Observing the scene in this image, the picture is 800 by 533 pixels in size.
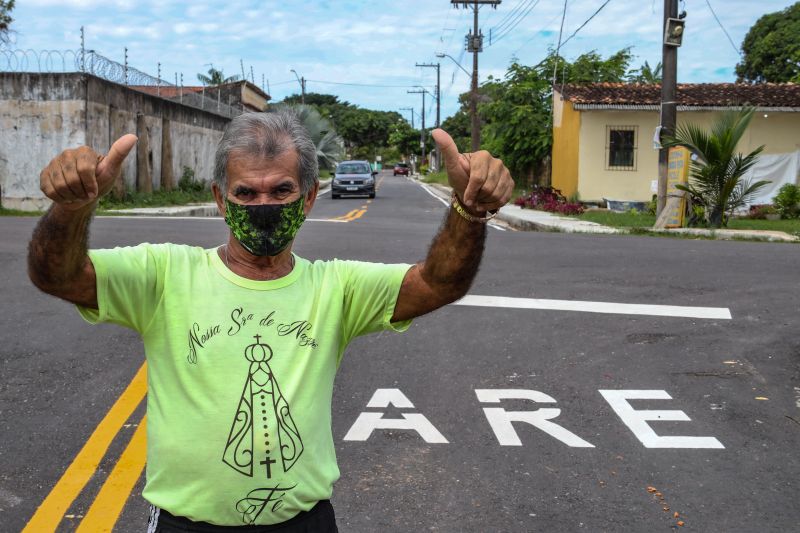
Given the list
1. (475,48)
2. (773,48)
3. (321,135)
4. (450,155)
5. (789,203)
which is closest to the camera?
(450,155)

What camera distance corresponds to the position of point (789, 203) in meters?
25.1

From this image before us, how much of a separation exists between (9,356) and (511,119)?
29.5 metres

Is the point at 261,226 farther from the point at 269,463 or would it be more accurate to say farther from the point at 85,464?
the point at 85,464

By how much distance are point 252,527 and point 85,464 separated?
2790 millimetres

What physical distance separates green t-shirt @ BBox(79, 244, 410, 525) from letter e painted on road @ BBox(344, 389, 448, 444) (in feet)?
9.44

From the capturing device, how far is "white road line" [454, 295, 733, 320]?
28.0 feet

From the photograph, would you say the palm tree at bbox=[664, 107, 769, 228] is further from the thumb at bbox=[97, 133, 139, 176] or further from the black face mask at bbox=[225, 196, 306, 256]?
the thumb at bbox=[97, 133, 139, 176]

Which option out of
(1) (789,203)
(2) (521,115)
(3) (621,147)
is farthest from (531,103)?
(1) (789,203)

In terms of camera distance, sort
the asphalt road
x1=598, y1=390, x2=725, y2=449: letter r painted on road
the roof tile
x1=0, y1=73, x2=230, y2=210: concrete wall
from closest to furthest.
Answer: the asphalt road
x1=598, y1=390, x2=725, y2=449: letter r painted on road
x1=0, y1=73, x2=230, y2=210: concrete wall
the roof tile

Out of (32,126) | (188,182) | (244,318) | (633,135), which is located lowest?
(244,318)

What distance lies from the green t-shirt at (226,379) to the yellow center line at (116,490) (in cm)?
188

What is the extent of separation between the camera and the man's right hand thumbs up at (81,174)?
1.94 metres

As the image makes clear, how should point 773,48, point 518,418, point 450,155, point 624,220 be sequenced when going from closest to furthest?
point 450,155 → point 518,418 → point 624,220 → point 773,48

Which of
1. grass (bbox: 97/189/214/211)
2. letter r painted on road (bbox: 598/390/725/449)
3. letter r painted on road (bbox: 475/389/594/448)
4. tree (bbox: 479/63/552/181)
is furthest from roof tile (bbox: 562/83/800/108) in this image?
→ letter r painted on road (bbox: 475/389/594/448)
